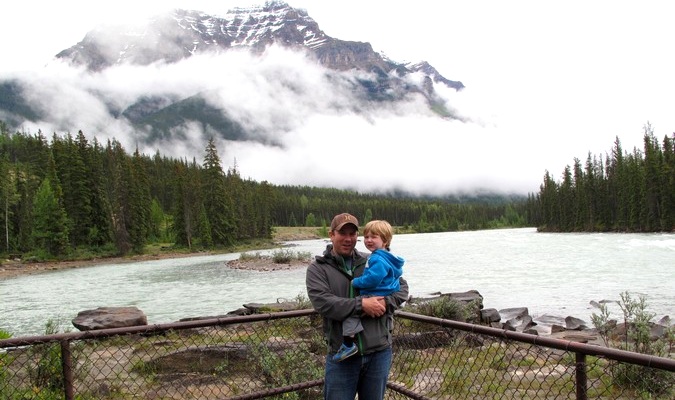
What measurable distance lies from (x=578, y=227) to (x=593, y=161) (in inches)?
754

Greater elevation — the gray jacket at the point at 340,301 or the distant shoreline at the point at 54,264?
the gray jacket at the point at 340,301

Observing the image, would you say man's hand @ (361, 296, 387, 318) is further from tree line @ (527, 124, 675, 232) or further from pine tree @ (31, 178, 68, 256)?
tree line @ (527, 124, 675, 232)

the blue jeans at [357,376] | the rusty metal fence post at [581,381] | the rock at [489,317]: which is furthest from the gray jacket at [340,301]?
the rock at [489,317]

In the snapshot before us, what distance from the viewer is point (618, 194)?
9712cm

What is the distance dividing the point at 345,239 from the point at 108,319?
13250 mm

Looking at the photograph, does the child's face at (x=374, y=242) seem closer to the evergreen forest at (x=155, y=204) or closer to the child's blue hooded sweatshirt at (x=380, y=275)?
the child's blue hooded sweatshirt at (x=380, y=275)

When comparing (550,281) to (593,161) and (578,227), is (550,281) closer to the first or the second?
(578,227)

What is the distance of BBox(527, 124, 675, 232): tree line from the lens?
83938 mm

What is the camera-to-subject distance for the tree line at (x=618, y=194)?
83.9 metres

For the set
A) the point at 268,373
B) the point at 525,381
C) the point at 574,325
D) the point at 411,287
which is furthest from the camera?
the point at 411,287

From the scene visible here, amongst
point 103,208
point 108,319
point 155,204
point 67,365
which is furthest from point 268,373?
point 155,204

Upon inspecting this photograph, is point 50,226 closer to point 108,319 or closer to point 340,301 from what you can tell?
point 108,319

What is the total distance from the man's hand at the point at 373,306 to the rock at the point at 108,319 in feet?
40.9

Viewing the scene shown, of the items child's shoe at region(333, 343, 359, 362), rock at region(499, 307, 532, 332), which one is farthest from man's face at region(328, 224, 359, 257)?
rock at region(499, 307, 532, 332)
